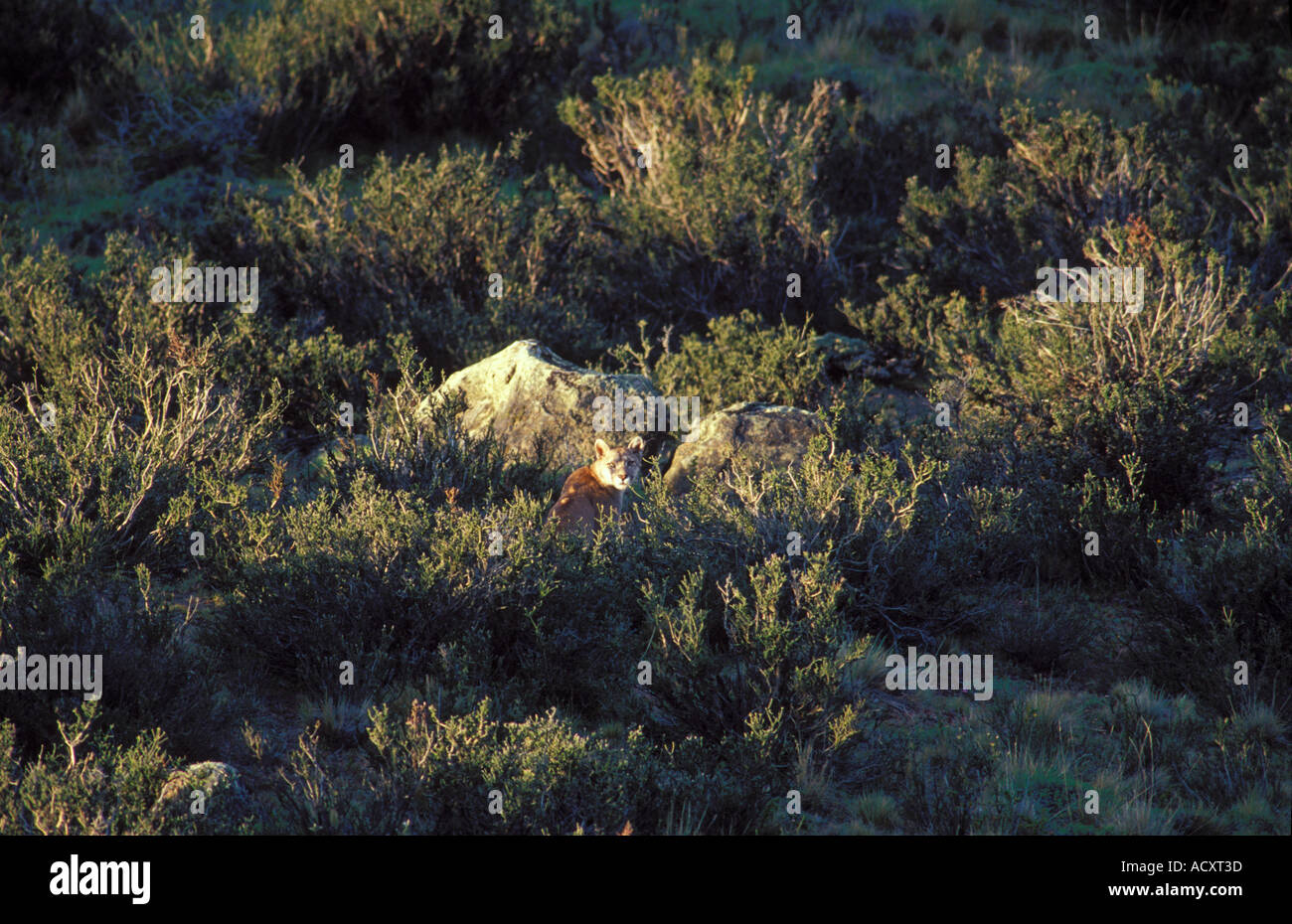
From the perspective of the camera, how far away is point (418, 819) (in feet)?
13.1

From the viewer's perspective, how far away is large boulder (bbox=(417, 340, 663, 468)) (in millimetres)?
7906

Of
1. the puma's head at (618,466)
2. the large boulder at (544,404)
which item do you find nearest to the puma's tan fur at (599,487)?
the puma's head at (618,466)

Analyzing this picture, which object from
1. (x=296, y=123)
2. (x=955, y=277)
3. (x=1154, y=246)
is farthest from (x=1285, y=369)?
(x=296, y=123)

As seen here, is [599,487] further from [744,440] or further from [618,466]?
[744,440]

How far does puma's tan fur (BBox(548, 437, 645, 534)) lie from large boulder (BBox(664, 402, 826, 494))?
1.28ft

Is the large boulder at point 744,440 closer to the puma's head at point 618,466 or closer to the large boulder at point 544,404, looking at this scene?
the puma's head at point 618,466

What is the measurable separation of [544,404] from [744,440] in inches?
57.9

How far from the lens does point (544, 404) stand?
798 centimetres

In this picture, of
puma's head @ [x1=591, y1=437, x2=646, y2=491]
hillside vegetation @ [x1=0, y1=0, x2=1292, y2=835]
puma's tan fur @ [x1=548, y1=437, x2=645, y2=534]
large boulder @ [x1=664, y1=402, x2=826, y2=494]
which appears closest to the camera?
hillside vegetation @ [x1=0, y1=0, x2=1292, y2=835]

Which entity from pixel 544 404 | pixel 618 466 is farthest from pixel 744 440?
pixel 544 404

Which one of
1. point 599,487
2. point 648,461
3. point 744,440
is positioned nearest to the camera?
point 599,487

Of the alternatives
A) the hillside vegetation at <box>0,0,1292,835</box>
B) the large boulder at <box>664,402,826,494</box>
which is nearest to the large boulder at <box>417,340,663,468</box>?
the hillside vegetation at <box>0,0,1292,835</box>

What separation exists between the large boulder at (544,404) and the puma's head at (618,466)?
848mm

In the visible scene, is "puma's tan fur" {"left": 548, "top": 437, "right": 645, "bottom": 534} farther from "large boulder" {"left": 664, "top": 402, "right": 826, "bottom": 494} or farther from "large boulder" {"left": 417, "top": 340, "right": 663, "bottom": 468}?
"large boulder" {"left": 417, "top": 340, "right": 663, "bottom": 468}
